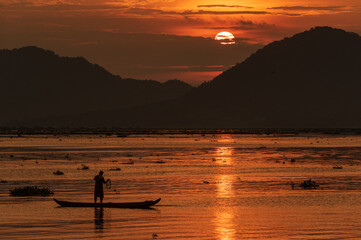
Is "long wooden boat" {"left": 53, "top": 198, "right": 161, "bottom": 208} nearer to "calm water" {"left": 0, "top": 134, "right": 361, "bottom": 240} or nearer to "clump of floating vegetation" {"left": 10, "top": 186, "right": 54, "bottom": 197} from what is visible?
"calm water" {"left": 0, "top": 134, "right": 361, "bottom": 240}

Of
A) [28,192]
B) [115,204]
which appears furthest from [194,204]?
[28,192]

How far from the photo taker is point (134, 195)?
149 ft

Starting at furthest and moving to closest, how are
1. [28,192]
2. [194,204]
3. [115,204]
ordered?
[28,192], [194,204], [115,204]

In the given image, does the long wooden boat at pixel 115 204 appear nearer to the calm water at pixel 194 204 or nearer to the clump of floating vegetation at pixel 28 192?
the calm water at pixel 194 204

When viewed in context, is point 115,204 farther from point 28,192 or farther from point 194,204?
point 28,192

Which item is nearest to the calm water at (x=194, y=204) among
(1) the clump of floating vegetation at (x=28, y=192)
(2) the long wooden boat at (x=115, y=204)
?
(2) the long wooden boat at (x=115, y=204)

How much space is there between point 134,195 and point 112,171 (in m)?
20.8

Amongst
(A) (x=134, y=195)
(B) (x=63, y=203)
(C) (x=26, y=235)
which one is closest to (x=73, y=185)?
(A) (x=134, y=195)

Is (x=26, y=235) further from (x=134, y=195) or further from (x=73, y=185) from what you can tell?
(x=73, y=185)

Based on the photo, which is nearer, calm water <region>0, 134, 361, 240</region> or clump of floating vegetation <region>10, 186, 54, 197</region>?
calm water <region>0, 134, 361, 240</region>

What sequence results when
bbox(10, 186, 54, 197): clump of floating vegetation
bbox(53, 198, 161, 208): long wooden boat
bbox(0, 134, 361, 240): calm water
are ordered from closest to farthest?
1. bbox(0, 134, 361, 240): calm water
2. bbox(53, 198, 161, 208): long wooden boat
3. bbox(10, 186, 54, 197): clump of floating vegetation

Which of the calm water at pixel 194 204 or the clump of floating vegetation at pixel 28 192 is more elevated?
the clump of floating vegetation at pixel 28 192

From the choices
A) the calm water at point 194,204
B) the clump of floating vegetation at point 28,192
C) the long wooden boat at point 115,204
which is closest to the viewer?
the calm water at point 194,204

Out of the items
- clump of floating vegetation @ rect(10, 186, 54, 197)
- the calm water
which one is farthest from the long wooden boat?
clump of floating vegetation @ rect(10, 186, 54, 197)
